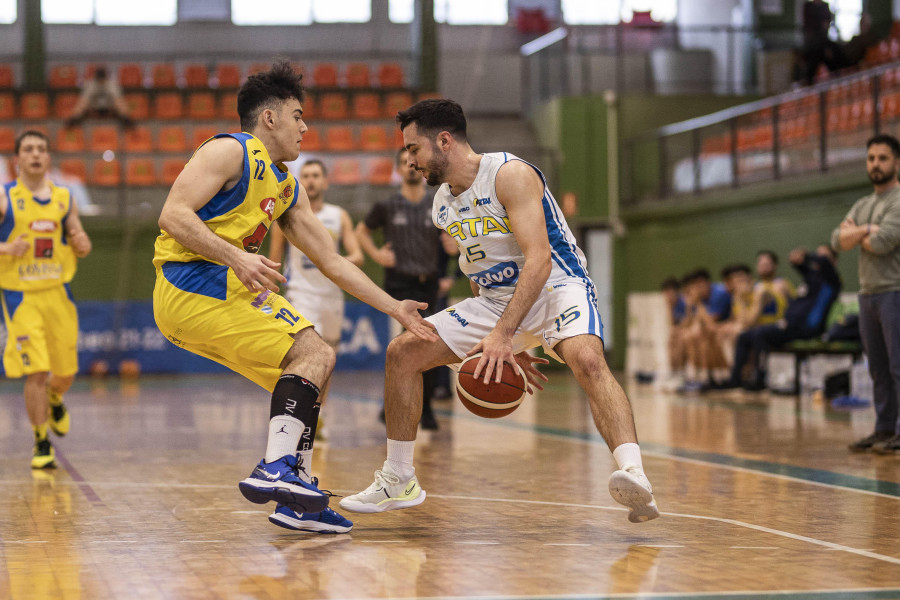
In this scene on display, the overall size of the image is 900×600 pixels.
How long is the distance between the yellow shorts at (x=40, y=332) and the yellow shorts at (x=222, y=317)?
2.68m

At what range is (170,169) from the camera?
19.1 metres

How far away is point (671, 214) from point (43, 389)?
41.3ft

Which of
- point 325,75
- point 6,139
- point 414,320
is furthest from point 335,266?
point 325,75

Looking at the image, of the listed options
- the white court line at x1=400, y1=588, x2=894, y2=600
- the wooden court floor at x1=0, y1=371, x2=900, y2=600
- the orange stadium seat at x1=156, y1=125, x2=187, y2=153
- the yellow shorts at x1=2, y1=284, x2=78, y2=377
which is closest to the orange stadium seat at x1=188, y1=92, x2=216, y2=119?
the orange stadium seat at x1=156, y1=125, x2=187, y2=153

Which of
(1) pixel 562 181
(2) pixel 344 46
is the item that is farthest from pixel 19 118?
(1) pixel 562 181

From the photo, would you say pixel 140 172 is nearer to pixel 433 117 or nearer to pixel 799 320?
pixel 799 320

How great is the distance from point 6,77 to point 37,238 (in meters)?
16.2

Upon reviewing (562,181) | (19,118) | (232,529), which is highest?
(19,118)

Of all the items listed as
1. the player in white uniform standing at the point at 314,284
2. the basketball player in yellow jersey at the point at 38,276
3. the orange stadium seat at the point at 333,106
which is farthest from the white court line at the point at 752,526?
the orange stadium seat at the point at 333,106

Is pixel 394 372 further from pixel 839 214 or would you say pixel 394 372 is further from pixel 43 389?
pixel 839 214

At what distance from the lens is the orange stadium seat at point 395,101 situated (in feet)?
69.4

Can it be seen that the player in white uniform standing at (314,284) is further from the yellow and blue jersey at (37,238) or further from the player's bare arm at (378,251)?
the yellow and blue jersey at (37,238)

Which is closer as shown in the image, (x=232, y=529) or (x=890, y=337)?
(x=232, y=529)

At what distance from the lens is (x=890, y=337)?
7129mm
